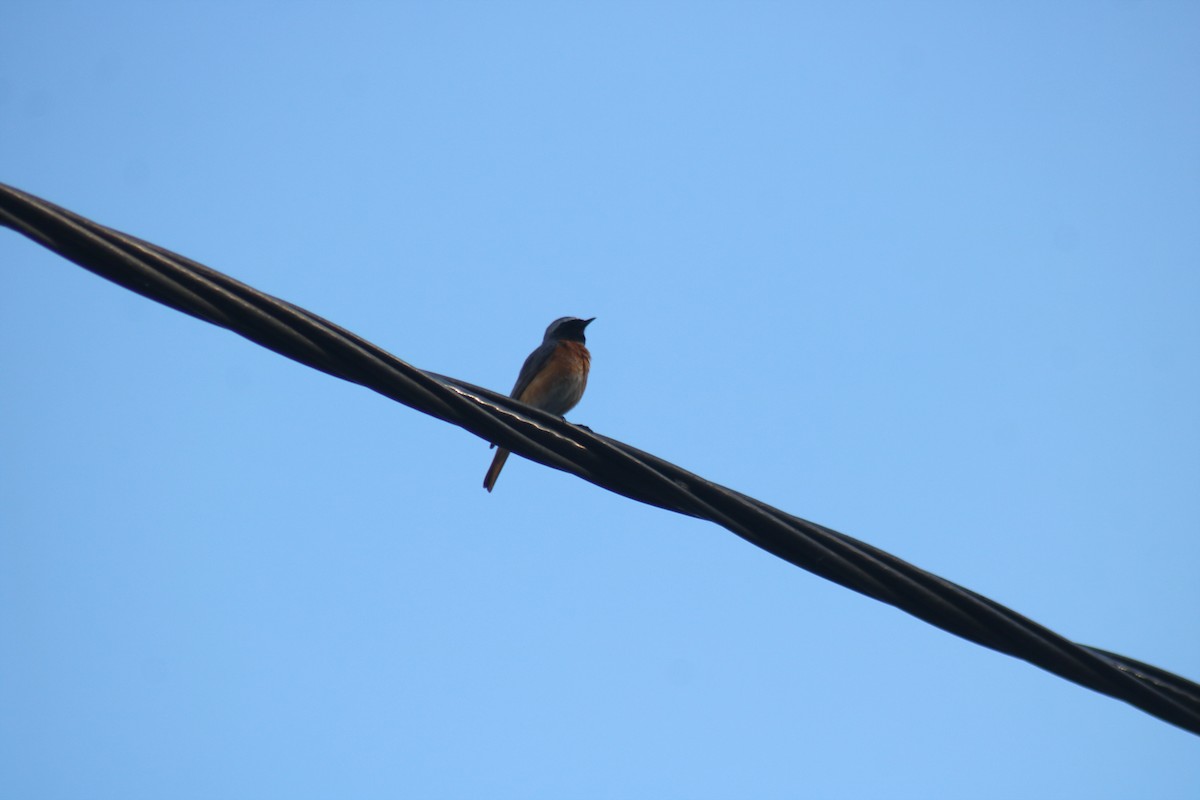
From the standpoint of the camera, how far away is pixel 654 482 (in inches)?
141

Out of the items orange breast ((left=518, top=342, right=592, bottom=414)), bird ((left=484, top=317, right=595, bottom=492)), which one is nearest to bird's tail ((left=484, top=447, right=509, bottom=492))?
bird ((left=484, top=317, right=595, bottom=492))

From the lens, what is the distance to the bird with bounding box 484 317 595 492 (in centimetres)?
1016

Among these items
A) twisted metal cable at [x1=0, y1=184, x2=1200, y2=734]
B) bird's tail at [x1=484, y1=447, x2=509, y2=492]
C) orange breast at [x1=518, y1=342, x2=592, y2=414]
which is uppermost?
orange breast at [x1=518, y1=342, x2=592, y2=414]

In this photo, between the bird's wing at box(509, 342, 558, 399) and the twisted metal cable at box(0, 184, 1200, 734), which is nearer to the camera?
the twisted metal cable at box(0, 184, 1200, 734)

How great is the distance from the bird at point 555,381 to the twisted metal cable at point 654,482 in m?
6.38

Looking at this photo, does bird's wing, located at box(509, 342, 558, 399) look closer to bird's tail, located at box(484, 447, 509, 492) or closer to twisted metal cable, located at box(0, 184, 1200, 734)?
bird's tail, located at box(484, 447, 509, 492)

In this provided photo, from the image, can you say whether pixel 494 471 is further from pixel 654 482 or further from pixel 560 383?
pixel 654 482

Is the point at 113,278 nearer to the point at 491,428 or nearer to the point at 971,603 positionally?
the point at 491,428

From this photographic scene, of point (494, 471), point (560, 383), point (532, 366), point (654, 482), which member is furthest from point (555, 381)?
point (654, 482)

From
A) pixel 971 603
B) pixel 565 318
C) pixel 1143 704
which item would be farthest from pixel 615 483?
pixel 565 318

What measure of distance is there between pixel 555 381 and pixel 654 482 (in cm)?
663

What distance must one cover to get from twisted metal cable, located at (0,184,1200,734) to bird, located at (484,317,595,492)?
638 cm

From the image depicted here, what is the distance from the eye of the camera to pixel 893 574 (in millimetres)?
3439

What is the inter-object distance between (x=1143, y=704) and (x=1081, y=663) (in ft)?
0.75
